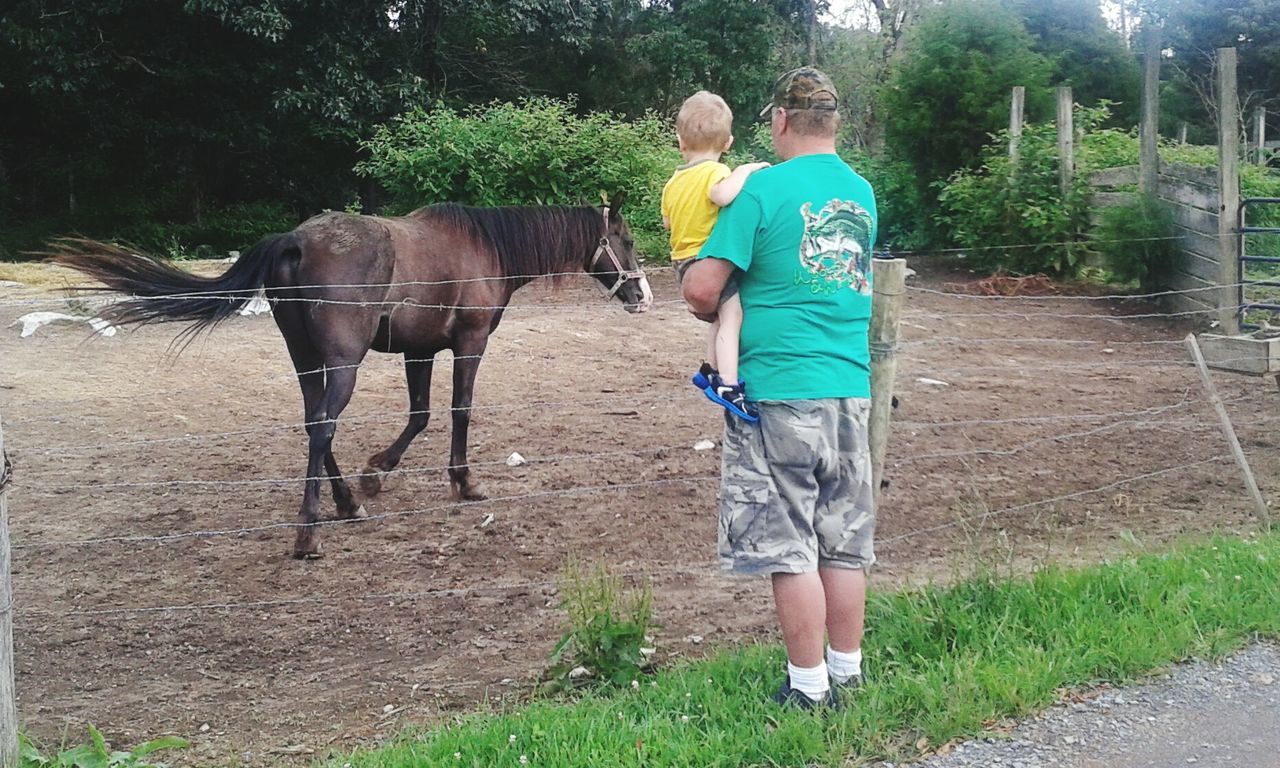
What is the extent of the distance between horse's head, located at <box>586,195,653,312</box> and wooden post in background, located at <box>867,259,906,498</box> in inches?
108

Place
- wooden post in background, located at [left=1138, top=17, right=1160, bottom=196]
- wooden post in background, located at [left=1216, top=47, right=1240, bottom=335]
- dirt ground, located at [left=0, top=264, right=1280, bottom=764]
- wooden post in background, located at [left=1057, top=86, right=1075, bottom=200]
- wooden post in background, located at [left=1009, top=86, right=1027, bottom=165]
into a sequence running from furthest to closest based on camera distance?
wooden post in background, located at [left=1009, top=86, right=1027, bottom=165] < wooden post in background, located at [left=1057, top=86, right=1075, bottom=200] < wooden post in background, located at [left=1138, top=17, right=1160, bottom=196] < wooden post in background, located at [left=1216, top=47, right=1240, bottom=335] < dirt ground, located at [left=0, top=264, right=1280, bottom=764]

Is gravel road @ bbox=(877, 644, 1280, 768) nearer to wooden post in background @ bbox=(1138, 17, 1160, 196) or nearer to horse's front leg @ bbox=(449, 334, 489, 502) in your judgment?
horse's front leg @ bbox=(449, 334, 489, 502)

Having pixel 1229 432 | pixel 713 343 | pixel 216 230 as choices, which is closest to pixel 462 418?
pixel 713 343

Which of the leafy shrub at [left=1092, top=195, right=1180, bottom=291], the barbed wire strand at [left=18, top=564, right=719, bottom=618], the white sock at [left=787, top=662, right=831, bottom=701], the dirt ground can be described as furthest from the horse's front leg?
the leafy shrub at [left=1092, top=195, right=1180, bottom=291]

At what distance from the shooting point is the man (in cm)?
295

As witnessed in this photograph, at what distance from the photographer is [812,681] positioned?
306cm

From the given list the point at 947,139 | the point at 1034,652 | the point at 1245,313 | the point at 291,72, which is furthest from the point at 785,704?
the point at 291,72

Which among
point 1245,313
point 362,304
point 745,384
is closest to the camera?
point 745,384

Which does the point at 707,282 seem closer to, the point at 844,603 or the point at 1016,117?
the point at 844,603

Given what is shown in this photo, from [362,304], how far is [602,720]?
3.08 m

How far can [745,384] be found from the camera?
303 centimetres

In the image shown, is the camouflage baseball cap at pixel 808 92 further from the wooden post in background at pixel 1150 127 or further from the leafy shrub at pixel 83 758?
the wooden post in background at pixel 1150 127

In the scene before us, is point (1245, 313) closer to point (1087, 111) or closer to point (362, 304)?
point (1087, 111)

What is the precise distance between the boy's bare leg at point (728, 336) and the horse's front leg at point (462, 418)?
3.34 metres
